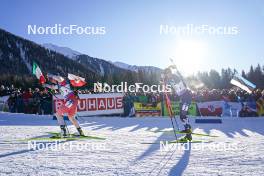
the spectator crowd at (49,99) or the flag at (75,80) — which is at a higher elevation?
the flag at (75,80)

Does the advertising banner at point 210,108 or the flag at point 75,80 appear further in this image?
the advertising banner at point 210,108

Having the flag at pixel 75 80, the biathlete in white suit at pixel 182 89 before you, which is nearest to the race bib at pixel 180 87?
the biathlete in white suit at pixel 182 89

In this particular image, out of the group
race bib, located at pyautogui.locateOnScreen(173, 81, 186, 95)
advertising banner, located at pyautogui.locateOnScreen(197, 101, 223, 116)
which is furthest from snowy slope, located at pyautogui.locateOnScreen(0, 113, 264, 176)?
advertising banner, located at pyautogui.locateOnScreen(197, 101, 223, 116)

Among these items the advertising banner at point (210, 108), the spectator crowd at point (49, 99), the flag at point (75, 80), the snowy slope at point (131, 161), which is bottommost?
the snowy slope at point (131, 161)

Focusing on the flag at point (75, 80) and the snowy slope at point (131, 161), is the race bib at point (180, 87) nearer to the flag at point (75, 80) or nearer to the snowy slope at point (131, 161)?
the snowy slope at point (131, 161)

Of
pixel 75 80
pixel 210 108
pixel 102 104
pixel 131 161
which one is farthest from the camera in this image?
pixel 102 104

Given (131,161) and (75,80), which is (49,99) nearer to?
(75,80)

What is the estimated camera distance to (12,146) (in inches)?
391

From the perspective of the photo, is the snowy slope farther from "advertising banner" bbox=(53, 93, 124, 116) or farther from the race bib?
"advertising banner" bbox=(53, 93, 124, 116)

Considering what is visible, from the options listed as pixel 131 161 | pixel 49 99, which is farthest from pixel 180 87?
pixel 49 99

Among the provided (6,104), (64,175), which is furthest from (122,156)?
(6,104)

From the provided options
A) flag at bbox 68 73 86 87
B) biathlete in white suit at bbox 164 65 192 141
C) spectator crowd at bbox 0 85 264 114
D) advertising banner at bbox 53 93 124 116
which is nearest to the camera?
biathlete in white suit at bbox 164 65 192 141

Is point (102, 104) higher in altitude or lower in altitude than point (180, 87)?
lower

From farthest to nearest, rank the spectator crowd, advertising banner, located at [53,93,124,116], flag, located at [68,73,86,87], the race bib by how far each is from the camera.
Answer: advertising banner, located at [53,93,124,116], the spectator crowd, flag, located at [68,73,86,87], the race bib
